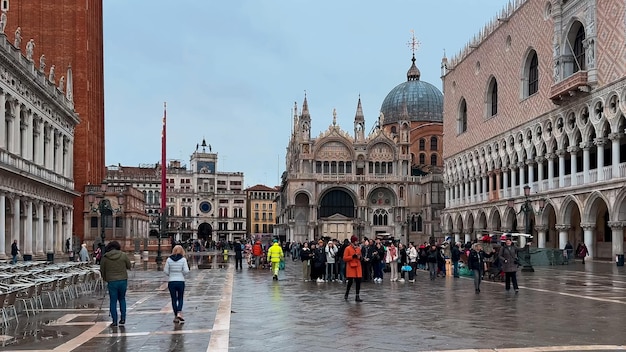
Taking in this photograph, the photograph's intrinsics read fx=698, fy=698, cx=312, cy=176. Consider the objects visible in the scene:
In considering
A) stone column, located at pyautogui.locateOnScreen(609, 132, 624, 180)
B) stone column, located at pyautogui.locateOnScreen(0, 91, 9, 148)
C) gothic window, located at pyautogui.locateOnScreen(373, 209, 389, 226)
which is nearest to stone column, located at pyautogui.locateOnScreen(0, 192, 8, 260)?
stone column, located at pyautogui.locateOnScreen(0, 91, 9, 148)

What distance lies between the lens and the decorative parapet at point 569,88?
3709 centimetres

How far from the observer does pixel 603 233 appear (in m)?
42.8

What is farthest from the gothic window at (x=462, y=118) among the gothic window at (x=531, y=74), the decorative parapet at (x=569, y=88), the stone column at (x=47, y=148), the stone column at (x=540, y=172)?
the stone column at (x=47, y=148)

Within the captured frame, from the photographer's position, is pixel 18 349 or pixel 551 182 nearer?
pixel 18 349

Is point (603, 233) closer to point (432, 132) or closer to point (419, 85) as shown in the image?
point (432, 132)

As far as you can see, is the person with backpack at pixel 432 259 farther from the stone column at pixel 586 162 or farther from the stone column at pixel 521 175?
the stone column at pixel 521 175

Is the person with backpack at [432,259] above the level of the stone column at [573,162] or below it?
below

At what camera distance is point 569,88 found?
1502 inches

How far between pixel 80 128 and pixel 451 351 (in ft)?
174

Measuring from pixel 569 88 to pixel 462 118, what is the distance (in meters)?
24.7

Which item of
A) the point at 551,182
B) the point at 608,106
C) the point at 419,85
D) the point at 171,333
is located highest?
the point at 419,85

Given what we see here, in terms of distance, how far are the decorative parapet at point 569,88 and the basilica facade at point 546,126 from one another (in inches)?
2.8

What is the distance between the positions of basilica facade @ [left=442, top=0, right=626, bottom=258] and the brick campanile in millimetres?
31975

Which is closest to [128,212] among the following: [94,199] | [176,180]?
[94,199]
